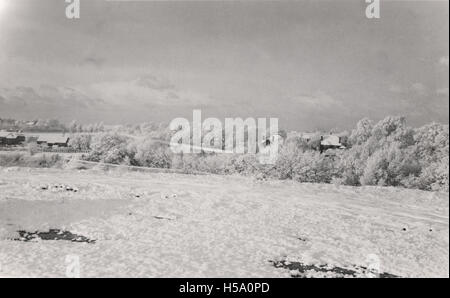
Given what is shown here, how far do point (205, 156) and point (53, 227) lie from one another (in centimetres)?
170

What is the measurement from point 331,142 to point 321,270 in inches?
67.7

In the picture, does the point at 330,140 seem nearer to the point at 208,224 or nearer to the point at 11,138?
the point at 208,224

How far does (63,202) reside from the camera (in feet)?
13.9

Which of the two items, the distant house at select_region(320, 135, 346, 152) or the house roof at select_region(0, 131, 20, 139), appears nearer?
the house roof at select_region(0, 131, 20, 139)

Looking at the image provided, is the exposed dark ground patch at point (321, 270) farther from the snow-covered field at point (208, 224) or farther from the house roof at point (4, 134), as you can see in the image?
the house roof at point (4, 134)

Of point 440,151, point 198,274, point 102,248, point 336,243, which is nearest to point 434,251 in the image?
point 336,243

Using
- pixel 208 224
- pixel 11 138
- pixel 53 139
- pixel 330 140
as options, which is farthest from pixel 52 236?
pixel 330 140

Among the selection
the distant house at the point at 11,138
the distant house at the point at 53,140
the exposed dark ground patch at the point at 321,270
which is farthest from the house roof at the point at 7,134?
the exposed dark ground patch at the point at 321,270

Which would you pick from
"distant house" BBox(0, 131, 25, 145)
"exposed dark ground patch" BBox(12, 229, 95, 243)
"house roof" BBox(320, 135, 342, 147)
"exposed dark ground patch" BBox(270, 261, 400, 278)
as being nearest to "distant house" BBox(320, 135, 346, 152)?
"house roof" BBox(320, 135, 342, 147)

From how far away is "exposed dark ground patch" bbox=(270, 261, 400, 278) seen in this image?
11.9 ft

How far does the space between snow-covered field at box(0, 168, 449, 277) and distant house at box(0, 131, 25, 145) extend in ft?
0.91

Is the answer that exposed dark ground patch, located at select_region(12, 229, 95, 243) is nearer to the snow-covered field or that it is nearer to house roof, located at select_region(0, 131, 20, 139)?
the snow-covered field

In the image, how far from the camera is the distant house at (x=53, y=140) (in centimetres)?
442
